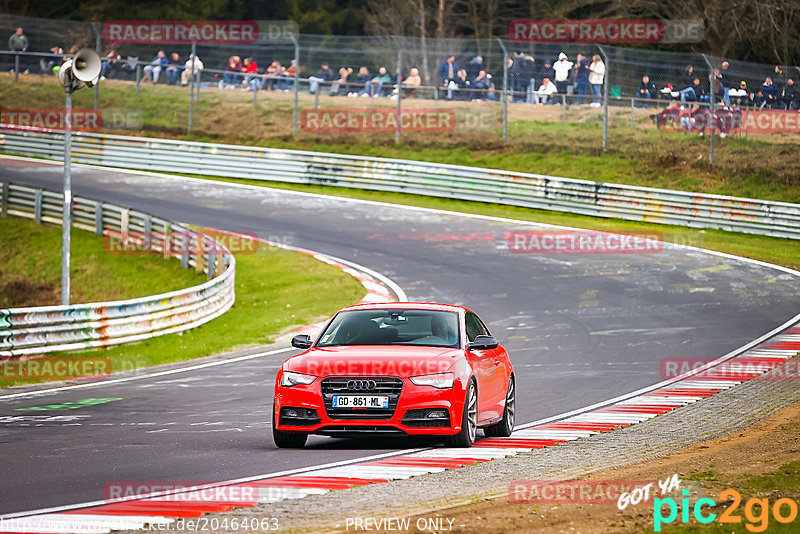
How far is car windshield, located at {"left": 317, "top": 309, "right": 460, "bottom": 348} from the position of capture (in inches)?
434

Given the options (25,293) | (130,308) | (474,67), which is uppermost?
(474,67)

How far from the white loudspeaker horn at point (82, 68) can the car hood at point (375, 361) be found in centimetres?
895

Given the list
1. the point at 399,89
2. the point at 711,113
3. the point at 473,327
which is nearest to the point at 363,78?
the point at 399,89

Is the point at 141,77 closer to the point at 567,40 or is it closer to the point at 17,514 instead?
the point at 567,40

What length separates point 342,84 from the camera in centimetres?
3909

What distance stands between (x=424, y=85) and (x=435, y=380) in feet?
95.4

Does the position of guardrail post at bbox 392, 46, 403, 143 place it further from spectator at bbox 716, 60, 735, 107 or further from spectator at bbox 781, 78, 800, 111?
spectator at bbox 781, 78, 800, 111

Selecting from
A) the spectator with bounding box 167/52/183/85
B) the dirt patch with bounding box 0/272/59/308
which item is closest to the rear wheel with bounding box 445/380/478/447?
the dirt patch with bounding box 0/272/59/308

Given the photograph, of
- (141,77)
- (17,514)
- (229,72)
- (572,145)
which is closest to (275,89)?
(229,72)

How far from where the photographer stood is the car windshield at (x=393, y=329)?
11.0 m

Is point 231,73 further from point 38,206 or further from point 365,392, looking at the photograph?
point 365,392

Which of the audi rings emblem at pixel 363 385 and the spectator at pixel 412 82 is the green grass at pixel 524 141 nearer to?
the spectator at pixel 412 82

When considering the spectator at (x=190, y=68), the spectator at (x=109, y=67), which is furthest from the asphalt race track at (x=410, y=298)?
the spectator at (x=109, y=67)

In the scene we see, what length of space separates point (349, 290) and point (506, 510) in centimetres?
1646
